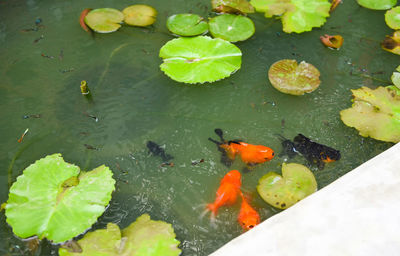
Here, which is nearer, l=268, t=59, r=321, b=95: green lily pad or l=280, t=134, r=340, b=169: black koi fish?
l=280, t=134, r=340, b=169: black koi fish

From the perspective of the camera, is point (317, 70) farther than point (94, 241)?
Yes

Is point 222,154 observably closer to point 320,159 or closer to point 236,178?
point 236,178

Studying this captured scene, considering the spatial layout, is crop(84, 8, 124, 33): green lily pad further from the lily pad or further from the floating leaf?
the floating leaf

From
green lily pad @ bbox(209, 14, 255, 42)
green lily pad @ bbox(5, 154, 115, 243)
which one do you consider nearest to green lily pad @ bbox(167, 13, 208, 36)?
green lily pad @ bbox(209, 14, 255, 42)

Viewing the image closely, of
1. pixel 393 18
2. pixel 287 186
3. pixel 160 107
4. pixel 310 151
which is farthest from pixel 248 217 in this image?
pixel 393 18

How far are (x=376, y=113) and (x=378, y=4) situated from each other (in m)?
1.41

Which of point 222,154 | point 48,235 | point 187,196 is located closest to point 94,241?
point 48,235

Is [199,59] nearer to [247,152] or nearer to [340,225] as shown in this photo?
[247,152]

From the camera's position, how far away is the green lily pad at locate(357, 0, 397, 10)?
3168 mm

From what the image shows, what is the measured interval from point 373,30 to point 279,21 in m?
0.81

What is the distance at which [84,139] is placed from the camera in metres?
2.37

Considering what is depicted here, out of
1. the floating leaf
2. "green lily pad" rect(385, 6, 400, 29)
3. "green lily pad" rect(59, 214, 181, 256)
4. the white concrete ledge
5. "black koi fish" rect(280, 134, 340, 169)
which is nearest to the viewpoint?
the white concrete ledge

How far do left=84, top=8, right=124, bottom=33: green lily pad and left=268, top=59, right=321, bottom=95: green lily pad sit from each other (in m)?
1.40

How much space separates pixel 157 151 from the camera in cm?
229
